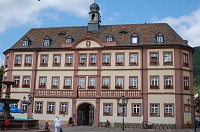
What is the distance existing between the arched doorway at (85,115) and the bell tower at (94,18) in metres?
Result: 13.3

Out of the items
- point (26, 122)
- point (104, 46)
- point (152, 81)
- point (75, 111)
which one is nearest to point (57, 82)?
point (75, 111)

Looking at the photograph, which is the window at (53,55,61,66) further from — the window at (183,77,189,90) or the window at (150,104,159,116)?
the window at (183,77,189,90)

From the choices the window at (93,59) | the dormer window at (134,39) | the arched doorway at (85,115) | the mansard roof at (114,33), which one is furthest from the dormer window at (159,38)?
the arched doorway at (85,115)

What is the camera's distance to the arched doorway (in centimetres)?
4369

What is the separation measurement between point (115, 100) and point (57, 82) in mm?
9613

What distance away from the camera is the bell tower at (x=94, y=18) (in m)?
48.8

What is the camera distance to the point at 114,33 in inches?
1839

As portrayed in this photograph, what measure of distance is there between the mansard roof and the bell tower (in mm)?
1009

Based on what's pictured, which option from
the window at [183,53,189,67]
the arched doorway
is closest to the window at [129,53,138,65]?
the window at [183,53,189,67]

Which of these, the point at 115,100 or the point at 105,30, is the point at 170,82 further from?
the point at 105,30

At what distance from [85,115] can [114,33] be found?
1412 cm

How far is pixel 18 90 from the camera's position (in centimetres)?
4553

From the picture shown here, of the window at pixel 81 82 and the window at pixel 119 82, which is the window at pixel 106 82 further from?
the window at pixel 81 82

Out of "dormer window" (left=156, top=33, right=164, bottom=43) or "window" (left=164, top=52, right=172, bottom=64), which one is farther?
"dormer window" (left=156, top=33, right=164, bottom=43)
